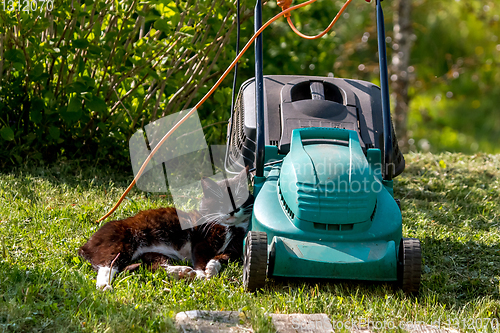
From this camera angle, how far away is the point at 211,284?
2.27 metres

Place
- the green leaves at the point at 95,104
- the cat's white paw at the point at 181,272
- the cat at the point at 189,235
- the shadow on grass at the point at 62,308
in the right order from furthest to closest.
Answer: the green leaves at the point at 95,104 → the cat at the point at 189,235 → the cat's white paw at the point at 181,272 → the shadow on grass at the point at 62,308

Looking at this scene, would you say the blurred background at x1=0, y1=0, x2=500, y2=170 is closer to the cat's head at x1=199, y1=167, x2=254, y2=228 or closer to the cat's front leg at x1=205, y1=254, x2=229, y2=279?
the cat's head at x1=199, y1=167, x2=254, y2=228

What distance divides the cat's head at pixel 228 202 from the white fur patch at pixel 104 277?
24.1 inches

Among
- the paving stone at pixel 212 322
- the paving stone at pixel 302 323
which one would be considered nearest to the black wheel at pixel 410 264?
the paving stone at pixel 302 323

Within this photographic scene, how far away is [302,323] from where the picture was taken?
1.90m

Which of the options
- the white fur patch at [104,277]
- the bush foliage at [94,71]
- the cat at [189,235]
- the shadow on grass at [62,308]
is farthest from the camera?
the bush foliage at [94,71]

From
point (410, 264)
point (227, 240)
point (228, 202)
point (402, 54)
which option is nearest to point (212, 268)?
point (227, 240)

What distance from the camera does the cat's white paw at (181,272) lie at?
2.35 meters

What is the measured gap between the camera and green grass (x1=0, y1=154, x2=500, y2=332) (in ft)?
6.27

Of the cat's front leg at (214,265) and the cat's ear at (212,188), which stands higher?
the cat's ear at (212,188)

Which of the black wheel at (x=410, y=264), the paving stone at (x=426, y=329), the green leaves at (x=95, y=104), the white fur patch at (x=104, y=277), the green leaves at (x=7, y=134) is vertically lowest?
the paving stone at (x=426, y=329)

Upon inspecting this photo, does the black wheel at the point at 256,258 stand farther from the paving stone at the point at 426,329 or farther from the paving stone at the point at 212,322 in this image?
the paving stone at the point at 426,329

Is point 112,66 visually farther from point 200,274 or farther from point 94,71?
point 200,274

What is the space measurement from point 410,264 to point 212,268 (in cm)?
92
